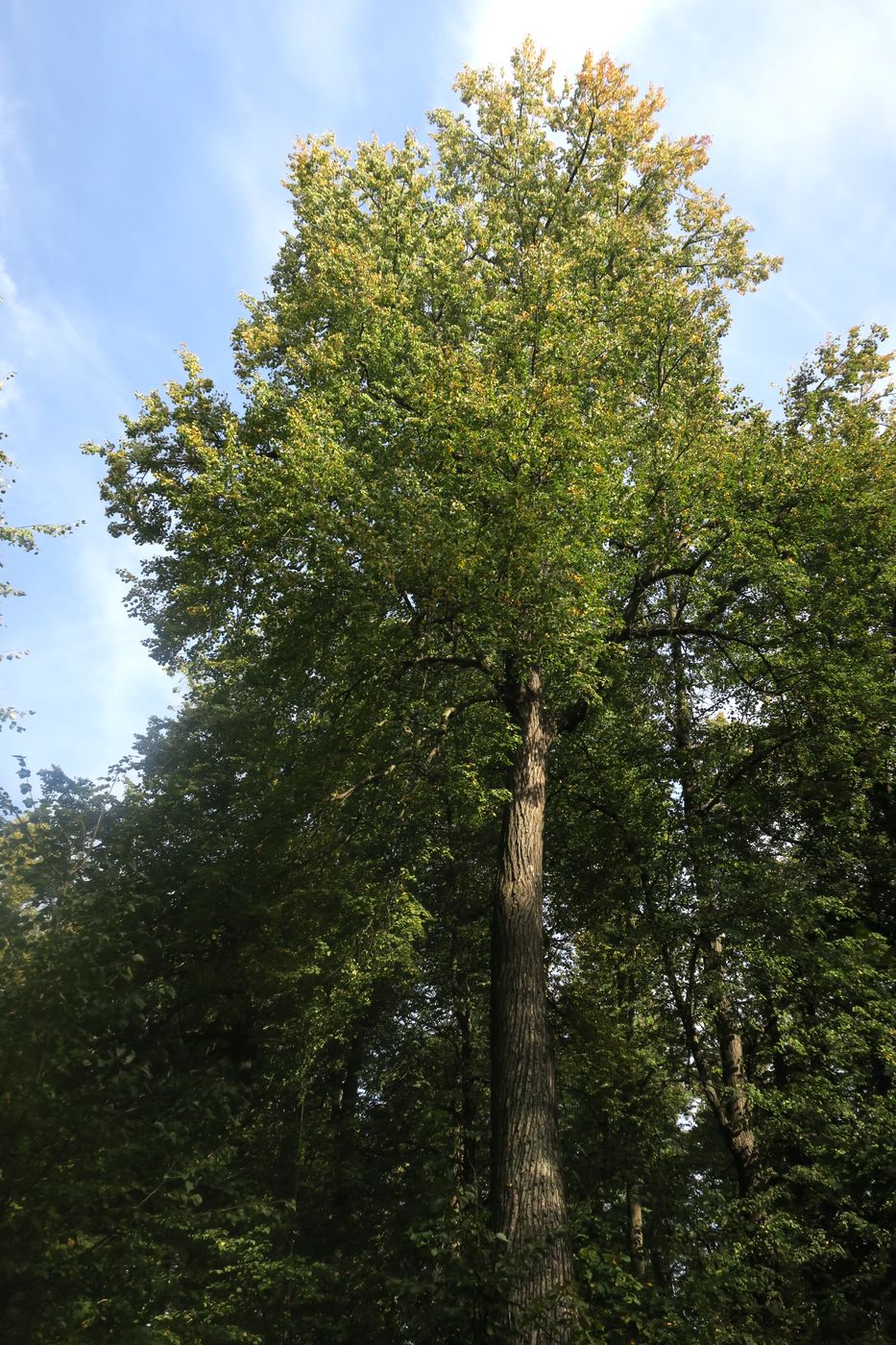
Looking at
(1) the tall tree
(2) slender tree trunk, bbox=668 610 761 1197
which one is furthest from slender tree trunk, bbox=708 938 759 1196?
(1) the tall tree

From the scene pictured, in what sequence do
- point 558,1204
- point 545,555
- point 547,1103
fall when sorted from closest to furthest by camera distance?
point 558,1204
point 547,1103
point 545,555

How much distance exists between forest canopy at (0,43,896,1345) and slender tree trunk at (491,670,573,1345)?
38mm

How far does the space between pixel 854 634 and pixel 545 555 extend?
4.35 meters

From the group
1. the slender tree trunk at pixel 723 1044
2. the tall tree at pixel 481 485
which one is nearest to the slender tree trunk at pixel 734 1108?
the slender tree trunk at pixel 723 1044

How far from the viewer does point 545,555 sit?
Result: 8188 mm

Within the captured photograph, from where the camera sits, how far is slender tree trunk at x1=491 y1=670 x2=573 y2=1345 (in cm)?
577

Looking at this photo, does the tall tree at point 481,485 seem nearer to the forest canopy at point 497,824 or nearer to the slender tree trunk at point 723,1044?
the forest canopy at point 497,824

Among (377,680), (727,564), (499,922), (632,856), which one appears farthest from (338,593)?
(632,856)

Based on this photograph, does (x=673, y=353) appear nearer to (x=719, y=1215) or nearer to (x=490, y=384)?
(x=490, y=384)

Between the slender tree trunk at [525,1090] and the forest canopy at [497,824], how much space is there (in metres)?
0.04

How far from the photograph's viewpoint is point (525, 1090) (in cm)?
709

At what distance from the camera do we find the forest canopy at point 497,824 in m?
6.75

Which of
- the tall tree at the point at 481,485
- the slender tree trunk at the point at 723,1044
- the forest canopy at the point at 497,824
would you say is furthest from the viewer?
the slender tree trunk at the point at 723,1044

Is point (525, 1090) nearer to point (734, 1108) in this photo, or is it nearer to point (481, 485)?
point (734, 1108)
